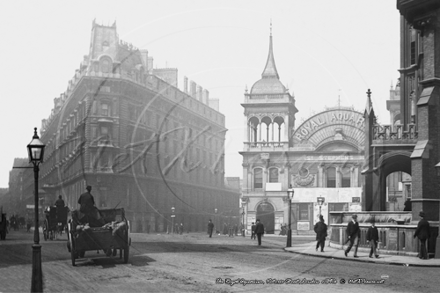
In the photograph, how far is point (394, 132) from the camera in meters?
34.3

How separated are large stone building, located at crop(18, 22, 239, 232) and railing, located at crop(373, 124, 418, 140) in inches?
1064

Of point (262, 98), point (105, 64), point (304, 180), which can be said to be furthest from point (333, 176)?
point (105, 64)

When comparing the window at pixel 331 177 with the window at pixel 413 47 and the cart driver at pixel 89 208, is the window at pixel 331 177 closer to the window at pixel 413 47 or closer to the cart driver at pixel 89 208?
the window at pixel 413 47

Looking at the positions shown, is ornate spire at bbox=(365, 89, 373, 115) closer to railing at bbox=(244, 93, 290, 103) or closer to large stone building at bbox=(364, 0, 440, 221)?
large stone building at bbox=(364, 0, 440, 221)

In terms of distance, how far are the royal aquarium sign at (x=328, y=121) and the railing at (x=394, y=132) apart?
25580 mm

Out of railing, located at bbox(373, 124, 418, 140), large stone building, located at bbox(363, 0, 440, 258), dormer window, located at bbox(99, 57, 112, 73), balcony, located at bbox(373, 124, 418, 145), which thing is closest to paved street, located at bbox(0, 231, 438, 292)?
large stone building, located at bbox(363, 0, 440, 258)

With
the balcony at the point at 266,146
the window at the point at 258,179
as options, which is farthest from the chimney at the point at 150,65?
the window at the point at 258,179

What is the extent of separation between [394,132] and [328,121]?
27.4 metres

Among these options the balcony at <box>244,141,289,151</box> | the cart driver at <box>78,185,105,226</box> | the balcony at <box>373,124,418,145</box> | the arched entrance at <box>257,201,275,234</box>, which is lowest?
the arched entrance at <box>257,201,275,234</box>

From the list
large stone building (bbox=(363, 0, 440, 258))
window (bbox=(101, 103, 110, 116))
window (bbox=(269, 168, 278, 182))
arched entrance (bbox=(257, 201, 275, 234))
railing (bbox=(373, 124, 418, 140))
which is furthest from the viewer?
window (bbox=(101, 103, 110, 116))

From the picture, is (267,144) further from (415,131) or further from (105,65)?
(415,131)

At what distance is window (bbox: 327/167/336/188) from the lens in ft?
203

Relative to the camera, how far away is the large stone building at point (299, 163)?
61062 mm

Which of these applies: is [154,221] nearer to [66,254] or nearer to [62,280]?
[66,254]
